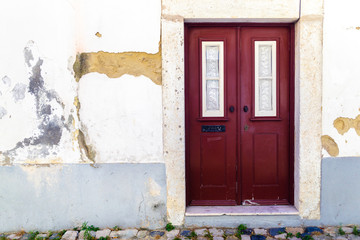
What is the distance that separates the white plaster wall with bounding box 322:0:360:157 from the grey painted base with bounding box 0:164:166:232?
2.03 metres

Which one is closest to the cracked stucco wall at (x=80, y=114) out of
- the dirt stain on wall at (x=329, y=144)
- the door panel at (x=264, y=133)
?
the door panel at (x=264, y=133)

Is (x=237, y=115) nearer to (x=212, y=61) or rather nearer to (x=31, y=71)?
(x=212, y=61)

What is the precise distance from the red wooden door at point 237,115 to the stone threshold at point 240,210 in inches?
3.5

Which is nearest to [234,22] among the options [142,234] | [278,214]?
[278,214]

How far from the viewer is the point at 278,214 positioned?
323cm

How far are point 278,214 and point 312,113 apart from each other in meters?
1.22

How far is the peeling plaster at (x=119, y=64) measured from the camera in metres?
3.15

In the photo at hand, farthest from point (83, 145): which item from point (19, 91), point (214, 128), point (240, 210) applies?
point (240, 210)

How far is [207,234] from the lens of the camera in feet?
10.1

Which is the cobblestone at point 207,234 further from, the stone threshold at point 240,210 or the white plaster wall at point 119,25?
the white plaster wall at point 119,25

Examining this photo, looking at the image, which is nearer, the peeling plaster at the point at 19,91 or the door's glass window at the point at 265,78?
the peeling plaster at the point at 19,91

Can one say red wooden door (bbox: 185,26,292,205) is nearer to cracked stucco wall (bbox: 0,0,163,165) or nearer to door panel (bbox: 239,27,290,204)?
door panel (bbox: 239,27,290,204)

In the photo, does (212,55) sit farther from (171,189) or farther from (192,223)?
(192,223)

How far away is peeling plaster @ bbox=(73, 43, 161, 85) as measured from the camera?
3.15 metres
